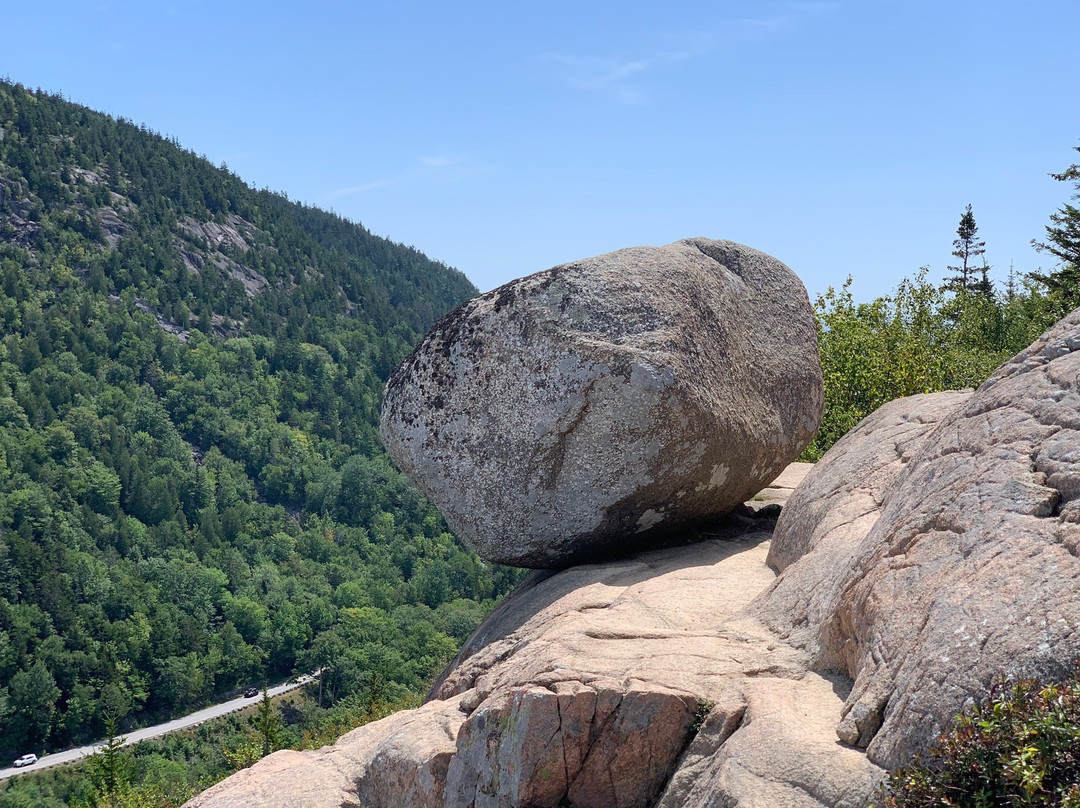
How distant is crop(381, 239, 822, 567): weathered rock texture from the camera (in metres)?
11.2

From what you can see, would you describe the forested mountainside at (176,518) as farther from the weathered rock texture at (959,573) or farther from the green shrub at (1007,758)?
the green shrub at (1007,758)

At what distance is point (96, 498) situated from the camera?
142 metres

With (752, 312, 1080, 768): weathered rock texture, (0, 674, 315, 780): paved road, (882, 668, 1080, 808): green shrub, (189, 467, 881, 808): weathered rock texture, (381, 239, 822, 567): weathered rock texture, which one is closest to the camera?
(882, 668, 1080, 808): green shrub

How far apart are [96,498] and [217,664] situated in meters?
40.6

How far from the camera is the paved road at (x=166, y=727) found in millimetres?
93562

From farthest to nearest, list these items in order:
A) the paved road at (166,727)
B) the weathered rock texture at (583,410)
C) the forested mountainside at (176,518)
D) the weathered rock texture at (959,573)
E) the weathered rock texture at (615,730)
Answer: the forested mountainside at (176,518)
the paved road at (166,727)
the weathered rock texture at (583,410)
the weathered rock texture at (615,730)
the weathered rock texture at (959,573)

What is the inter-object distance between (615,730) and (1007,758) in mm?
3338

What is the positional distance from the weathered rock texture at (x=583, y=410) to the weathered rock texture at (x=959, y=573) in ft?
8.95

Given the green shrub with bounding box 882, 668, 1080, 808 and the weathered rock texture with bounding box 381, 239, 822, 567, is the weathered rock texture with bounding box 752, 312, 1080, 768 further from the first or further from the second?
the weathered rock texture with bounding box 381, 239, 822, 567

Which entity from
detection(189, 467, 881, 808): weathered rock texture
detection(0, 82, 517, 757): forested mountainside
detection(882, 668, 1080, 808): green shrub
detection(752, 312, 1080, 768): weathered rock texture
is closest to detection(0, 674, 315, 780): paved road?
detection(0, 82, 517, 757): forested mountainside

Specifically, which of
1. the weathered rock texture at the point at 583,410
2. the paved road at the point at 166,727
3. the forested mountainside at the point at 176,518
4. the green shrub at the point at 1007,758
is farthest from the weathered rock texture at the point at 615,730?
the paved road at the point at 166,727

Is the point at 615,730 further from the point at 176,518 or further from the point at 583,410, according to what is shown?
the point at 176,518

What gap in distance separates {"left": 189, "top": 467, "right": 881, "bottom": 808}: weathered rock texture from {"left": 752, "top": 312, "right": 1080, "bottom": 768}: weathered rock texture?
37 cm

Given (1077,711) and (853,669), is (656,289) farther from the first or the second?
(1077,711)
